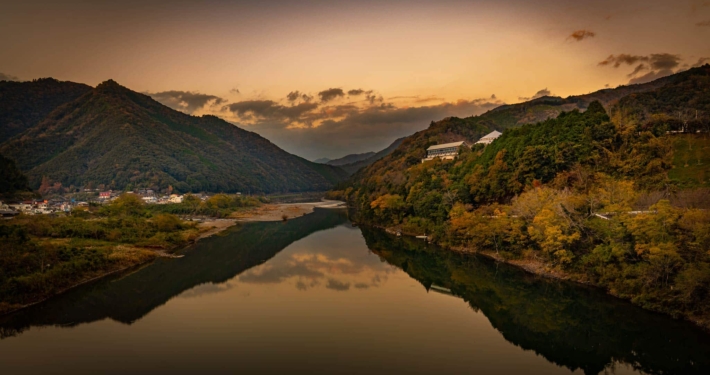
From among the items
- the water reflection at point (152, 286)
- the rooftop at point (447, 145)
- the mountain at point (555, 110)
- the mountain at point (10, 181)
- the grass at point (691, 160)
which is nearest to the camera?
the water reflection at point (152, 286)

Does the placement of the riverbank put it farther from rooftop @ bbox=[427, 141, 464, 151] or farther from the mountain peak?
the mountain peak

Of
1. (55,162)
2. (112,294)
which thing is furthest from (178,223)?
(55,162)

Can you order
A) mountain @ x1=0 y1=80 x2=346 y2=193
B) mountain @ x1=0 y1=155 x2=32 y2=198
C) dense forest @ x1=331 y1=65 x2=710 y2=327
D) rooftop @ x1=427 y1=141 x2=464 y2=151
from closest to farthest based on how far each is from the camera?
dense forest @ x1=331 y1=65 x2=710 y2=327 → mountain @ x1=0 y1=155 x2=32 y2=198 → rooftop @ x1=427 y1=141 x2=464 y2=151 → mountain @ x1=0 y1=80 x2=346 y2=193

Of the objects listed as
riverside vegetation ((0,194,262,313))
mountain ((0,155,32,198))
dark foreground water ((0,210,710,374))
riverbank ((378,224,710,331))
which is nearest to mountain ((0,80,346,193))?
mountain ((0,155,32,198))

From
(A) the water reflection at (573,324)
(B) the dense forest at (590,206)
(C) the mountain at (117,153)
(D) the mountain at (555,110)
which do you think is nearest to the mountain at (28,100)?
(C) the mountain at (117,153)

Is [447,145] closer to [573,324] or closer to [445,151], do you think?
[445,151]

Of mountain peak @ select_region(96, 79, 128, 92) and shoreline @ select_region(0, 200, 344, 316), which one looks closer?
shoreline @ select_region(0, 200, 344, 316)

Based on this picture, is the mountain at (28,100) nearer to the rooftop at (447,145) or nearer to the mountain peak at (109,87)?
the mountain peak at (109,87)
